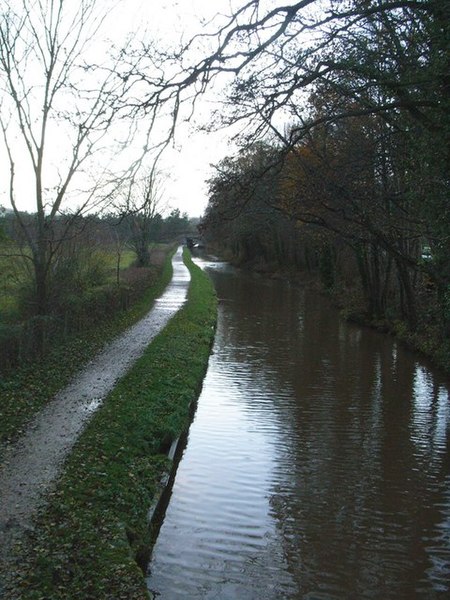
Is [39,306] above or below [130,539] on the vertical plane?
above

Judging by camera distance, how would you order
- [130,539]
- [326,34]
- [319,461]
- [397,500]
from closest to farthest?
1. [130,539]
2. [326,34]
3. [397,500]
4. [319,461]

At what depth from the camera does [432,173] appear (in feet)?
33.9

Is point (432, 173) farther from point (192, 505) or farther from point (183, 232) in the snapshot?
point (183, 232)

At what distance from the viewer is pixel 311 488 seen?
834 cm

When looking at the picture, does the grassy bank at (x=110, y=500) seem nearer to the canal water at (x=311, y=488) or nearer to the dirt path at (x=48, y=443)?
the dirt path at (x=48, y=443)

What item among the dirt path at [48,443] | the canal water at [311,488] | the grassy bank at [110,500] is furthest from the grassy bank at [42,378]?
the canal water at [311,488]

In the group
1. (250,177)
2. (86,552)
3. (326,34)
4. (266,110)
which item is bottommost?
(86,552)

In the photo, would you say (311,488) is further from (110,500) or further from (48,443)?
(48,443)

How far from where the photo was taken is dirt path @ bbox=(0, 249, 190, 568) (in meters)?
5.95

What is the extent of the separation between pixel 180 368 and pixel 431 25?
27.5 feet

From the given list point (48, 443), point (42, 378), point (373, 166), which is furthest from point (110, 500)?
point (373, 166)

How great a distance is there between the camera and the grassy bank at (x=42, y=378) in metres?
8.88

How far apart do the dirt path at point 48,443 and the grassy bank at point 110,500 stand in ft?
0.56

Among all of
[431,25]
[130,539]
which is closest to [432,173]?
[431,25]
